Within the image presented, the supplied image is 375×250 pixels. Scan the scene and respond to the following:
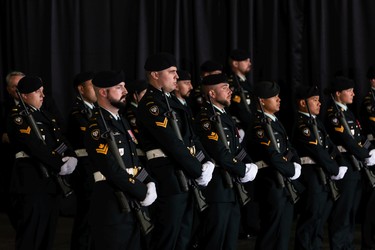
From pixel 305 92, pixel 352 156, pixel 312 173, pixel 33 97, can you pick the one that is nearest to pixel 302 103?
pixel 305 92

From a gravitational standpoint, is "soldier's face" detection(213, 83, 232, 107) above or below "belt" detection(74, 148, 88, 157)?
above

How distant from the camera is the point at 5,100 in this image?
8719mm

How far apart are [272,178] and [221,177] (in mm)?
453

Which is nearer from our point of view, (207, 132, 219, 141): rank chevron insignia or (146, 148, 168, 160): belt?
(146, 148, 168, 160): belt

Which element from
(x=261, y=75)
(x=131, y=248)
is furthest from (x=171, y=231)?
(x=261, y=75)

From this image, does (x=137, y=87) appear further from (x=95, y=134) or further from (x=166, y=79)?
(x=95, y=134)

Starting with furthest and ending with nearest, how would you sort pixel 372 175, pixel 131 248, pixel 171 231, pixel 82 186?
pixel 372 175 < pixel 82 186 < pixel 171 231 < pixel 131 248

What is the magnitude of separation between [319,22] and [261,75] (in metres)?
0.73

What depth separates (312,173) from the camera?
20.3 feet

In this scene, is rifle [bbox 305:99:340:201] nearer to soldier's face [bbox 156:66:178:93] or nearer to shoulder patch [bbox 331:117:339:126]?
shoulder patch [bbox 331:117:339:126]

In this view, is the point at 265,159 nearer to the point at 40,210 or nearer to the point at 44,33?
the point at 40,210

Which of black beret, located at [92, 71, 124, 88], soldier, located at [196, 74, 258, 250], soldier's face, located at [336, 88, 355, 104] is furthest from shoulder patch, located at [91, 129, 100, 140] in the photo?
soldier's face, located at [336, 88, 355, 104]

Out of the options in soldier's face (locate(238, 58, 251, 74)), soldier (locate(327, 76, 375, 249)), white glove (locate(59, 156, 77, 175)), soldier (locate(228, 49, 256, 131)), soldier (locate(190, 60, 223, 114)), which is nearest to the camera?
white glove (locate(59, 156, 77, 175))

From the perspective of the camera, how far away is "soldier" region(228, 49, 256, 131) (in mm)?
7324
